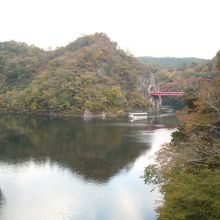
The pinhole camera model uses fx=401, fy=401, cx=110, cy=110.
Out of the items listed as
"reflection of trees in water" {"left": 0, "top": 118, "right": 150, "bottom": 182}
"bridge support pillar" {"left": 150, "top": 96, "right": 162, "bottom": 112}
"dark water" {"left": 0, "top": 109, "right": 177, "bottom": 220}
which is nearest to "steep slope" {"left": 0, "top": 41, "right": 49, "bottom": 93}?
"bridge support pillar" {"left": 150, "top": 96, "right": 162, "bottom": 112}

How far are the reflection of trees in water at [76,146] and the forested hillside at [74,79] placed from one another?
1972cm

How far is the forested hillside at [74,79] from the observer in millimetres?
91625

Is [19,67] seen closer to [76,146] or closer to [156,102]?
[156,102]

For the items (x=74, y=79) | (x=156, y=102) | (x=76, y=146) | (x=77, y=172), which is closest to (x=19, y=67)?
(x=74, y=79)

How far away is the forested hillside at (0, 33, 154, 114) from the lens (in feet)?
301

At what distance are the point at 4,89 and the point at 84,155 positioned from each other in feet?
222

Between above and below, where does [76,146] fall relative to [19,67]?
below

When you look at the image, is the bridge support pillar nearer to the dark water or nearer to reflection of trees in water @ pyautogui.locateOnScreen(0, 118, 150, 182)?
reflection of trees in water @ pyautogui.locateOnScreen(0, 118, 150, 182)

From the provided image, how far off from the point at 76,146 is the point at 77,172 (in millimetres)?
12900

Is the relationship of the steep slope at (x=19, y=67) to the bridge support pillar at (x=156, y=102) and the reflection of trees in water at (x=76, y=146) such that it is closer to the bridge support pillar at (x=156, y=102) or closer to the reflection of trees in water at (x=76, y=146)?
the bridge support pillar at (x=156, y=102)

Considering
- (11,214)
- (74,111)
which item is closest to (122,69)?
(74,111)

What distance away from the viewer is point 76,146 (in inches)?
1998

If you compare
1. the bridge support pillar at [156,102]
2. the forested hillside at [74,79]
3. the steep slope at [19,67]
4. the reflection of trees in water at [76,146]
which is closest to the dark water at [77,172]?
the reflection of trees in water at [76,146]

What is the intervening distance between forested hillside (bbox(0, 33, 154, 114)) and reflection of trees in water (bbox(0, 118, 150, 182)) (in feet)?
64.7
